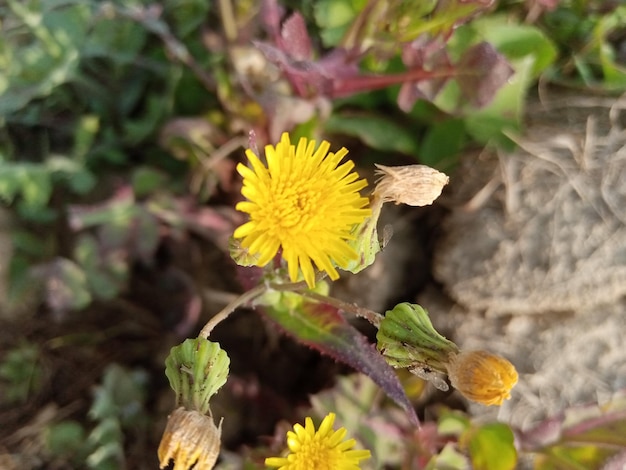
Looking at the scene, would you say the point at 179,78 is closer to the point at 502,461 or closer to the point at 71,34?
the point at 71,34

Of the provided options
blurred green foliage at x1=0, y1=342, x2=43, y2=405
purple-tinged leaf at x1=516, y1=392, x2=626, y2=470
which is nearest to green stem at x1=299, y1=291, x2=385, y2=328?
purple-tinged leaf at x1=516, y1=392, x2=626, y2=470

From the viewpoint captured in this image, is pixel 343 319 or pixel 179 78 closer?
pixel 343 319

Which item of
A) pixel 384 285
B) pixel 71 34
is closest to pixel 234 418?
pixel 384 285

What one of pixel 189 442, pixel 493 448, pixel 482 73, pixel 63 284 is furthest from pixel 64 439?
pixel 482 73

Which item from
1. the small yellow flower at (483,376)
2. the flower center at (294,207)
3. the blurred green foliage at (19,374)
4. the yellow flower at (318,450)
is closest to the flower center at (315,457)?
the yellow flower at (318,450)

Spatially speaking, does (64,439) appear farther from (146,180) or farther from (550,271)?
(550,271)

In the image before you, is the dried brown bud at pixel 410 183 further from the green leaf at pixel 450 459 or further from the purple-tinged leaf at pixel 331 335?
the green leaf at pixel 450 459
